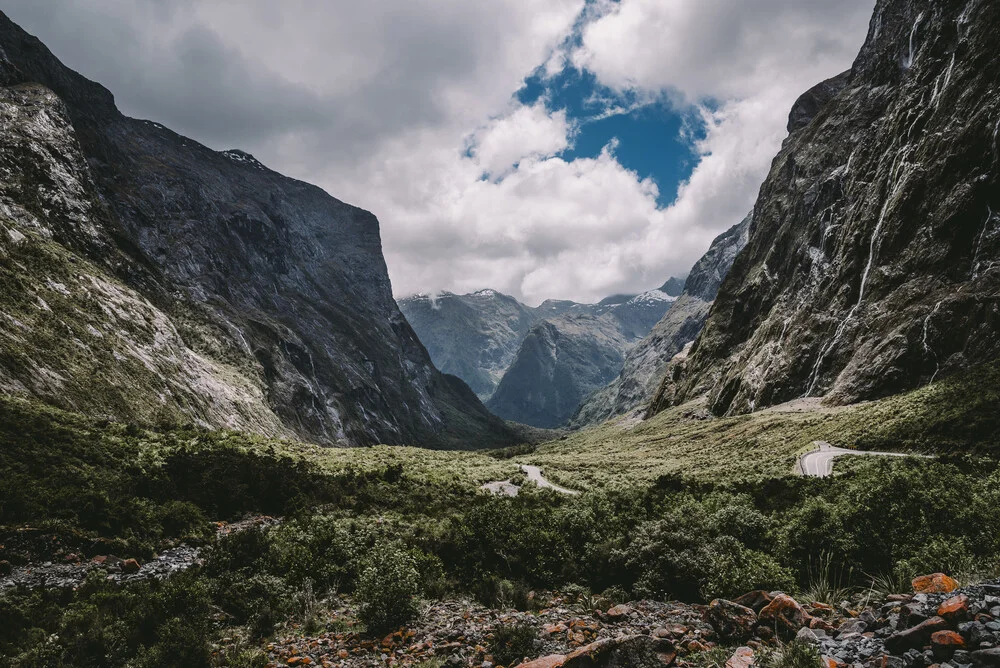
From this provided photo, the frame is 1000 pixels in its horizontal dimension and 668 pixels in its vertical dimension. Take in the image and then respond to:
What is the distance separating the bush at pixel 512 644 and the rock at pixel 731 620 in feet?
11.5

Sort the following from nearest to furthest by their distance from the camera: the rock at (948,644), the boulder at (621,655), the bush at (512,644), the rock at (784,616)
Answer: the rock at (948,644), the boulder at (621,655), the rock at (784,616), the bush at (512,644)

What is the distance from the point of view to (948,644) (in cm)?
561

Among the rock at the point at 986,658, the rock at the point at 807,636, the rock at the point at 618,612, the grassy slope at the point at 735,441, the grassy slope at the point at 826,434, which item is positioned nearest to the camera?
the rock at the point at 986,658

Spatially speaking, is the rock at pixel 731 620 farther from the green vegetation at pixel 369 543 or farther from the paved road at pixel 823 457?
the paved road at pixel 823 457

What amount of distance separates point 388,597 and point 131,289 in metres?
91.4

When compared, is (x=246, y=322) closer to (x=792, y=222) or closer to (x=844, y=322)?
(x=844, y=322)

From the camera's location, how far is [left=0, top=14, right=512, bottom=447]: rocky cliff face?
1900 inches

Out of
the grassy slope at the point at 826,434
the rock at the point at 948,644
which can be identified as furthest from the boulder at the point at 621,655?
the grassy slope at the point at 826,434

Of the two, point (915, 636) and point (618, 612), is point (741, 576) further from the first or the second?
point (915, 636)

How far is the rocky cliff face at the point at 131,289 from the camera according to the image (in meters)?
48.3

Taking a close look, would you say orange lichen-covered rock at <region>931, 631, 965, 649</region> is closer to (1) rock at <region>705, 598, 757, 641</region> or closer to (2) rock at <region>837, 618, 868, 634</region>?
(2) rock at <region>837, 618, 868, 634</region>

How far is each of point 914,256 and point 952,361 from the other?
72.4 feet

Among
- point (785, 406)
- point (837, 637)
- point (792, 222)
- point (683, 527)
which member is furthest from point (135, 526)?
point (792, 222)

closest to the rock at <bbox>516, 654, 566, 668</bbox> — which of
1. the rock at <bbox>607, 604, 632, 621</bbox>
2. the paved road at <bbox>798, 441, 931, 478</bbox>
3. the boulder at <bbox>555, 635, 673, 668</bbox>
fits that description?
the boulder at <bbox>555, 635, 673, 668</bbox>
